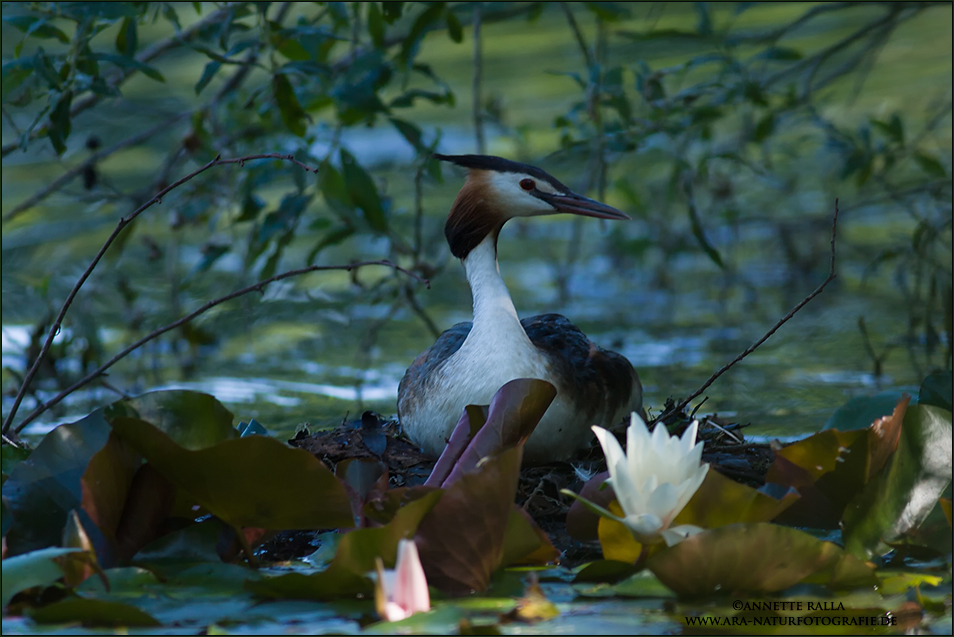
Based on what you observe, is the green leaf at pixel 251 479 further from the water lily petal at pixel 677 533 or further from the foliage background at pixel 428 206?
the foliage background at pixel 428 206

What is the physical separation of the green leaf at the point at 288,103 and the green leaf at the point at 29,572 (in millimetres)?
2677

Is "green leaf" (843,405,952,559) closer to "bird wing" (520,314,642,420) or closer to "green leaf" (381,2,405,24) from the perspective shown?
"bird wing" (520,314,642,420)

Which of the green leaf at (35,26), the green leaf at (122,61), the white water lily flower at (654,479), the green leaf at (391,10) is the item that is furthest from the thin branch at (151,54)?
the white water lily flower at (654,479)

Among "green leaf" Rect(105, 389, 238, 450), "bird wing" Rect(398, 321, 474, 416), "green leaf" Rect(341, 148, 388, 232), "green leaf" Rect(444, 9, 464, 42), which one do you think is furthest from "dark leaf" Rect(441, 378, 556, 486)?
"green leaf" Rect(444, 9, 464, 42)

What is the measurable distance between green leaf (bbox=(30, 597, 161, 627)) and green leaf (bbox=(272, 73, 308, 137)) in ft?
9.01

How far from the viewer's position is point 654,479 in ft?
8.79

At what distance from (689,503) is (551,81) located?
9.95 m

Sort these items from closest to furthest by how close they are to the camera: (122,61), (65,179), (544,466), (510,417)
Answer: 1. (510,417)
2. (544,466)
3. (122,61)
4. (65,179)

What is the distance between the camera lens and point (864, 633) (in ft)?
8.00

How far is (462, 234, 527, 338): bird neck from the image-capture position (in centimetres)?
392

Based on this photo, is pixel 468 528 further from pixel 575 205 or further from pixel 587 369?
pixel 575 205

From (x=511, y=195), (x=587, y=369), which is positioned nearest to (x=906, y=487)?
(x=587, y=369)

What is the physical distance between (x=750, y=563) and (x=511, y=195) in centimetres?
191

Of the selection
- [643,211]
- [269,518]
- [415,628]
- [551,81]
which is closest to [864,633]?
[415,628]
